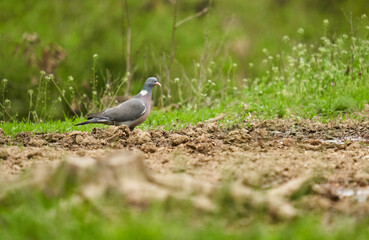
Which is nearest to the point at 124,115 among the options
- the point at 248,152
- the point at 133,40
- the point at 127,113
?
the point at 127,113

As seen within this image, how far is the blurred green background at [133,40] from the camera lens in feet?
31.0

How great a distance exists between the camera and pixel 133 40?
35.6 ft

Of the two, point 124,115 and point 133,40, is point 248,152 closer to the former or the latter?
point 124,115

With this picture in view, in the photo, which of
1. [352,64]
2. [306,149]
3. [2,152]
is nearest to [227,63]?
[352,64]

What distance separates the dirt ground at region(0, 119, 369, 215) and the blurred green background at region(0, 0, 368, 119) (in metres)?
2.56

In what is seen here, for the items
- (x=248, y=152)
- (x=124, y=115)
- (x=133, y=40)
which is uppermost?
(x=248, y=152)

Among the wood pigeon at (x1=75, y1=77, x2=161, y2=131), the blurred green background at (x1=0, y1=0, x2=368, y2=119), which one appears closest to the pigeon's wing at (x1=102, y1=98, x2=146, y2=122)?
the wood pigeon at (x1=75, y1=77, x2=161, y2=131)

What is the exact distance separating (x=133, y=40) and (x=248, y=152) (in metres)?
6.54

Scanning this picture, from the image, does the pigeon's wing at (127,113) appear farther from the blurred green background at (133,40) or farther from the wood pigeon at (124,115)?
the blurred green background at (133,40)

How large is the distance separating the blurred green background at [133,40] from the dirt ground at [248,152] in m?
2.56

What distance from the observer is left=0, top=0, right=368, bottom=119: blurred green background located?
9.45m

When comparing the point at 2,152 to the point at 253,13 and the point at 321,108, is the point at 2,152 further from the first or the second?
the point at 253,13

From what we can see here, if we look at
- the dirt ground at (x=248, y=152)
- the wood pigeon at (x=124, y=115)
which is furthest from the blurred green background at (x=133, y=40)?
the dirt ground at (x=248, y=152)

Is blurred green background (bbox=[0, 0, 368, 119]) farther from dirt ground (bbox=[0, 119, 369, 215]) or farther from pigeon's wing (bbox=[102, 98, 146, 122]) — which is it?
dirt ground (bbox=[0, 119, 369, 215])
